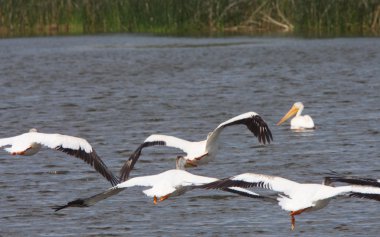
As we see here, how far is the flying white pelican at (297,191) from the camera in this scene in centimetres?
717

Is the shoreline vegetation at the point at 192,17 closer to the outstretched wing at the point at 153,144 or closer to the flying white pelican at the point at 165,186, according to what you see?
the outstretched wing at the point at 153,144

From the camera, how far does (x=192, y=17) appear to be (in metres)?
28.9

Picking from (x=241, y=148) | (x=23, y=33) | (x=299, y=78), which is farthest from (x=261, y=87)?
(x=23, y=33)

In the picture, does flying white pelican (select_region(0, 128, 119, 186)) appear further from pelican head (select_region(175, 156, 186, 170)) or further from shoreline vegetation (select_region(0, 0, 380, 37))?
shoreline vegetation (select_region(0, 0, 380, 37))

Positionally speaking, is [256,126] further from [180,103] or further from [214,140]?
[180,103]

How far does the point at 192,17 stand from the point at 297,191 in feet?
71.2

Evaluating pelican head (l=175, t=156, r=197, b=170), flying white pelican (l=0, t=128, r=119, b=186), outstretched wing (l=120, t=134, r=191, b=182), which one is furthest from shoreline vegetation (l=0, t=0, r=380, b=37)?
flying white pelican (l=0, t=128, r=119, b=186)

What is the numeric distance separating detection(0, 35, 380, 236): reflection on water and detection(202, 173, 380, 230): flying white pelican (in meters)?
1.13

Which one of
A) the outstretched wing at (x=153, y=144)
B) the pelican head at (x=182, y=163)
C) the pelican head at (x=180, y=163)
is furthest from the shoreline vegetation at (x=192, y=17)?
the pelican head at (x=180, y=163)

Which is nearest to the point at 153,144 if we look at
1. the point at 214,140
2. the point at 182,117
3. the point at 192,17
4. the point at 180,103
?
the point at 214,140

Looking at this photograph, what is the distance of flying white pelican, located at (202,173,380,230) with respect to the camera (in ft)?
23.5

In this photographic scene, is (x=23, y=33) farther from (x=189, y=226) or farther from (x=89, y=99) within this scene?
(x=189, y=226)

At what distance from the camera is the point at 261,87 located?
19.6m

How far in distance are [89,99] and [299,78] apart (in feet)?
15.3
